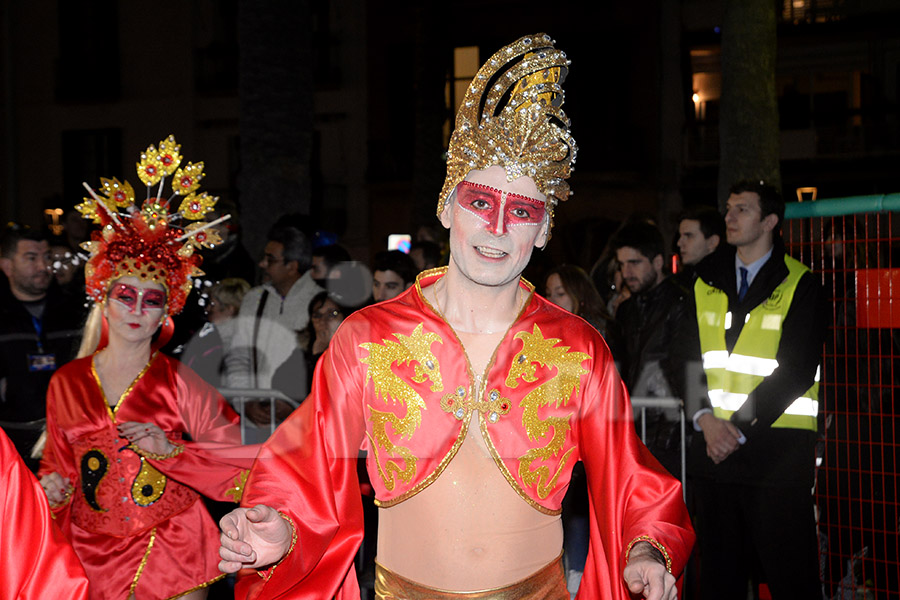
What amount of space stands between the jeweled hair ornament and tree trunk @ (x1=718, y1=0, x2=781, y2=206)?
6155 mm

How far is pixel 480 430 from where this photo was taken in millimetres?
2998

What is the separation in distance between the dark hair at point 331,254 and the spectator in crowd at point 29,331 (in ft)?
5.66

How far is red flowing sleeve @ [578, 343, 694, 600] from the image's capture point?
2.87 metres

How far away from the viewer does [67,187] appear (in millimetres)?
24094

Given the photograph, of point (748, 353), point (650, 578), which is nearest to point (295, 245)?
point (748, 353)

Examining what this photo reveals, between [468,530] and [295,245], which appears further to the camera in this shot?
[295,245]

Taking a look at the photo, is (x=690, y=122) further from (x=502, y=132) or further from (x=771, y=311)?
(x=502, y=132)

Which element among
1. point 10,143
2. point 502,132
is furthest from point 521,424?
point 10,143

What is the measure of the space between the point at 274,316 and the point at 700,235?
284 centimetres

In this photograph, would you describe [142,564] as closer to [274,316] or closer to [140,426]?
[140,426]

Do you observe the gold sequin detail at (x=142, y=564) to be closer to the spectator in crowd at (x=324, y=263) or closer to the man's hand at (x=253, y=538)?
the man's hand at (x=253, y=538)

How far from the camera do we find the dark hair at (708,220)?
6.14 metres

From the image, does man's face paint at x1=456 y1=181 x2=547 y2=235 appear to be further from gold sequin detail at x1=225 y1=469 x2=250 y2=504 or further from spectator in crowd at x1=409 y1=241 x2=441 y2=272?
spectator in crowd at x1=409 y1=241 x2=441 y2=272

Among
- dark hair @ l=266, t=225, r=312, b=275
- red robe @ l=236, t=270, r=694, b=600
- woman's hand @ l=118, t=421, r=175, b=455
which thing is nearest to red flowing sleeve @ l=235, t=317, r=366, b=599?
red robe @ l=236, t=270, r=694, b=600
